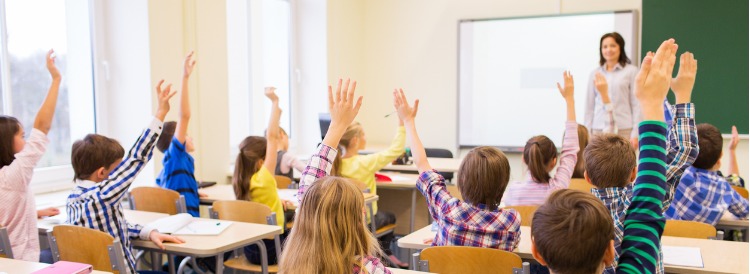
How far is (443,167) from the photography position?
5316 millimetres

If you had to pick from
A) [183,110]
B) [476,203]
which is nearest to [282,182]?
[183,110]

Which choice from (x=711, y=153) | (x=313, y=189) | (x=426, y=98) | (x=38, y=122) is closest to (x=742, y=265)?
(x=711, y=153)

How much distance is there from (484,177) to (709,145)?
1.65 meters

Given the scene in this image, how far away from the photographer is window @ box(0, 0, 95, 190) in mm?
4090

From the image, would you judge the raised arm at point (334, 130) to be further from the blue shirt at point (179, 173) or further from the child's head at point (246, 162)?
the blue shirt at point (179, 173)

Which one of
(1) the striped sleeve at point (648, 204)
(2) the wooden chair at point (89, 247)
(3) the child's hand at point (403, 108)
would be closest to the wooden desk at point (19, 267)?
(2) the wooden chair at point (89, 247)

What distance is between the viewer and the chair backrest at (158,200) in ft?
12.1

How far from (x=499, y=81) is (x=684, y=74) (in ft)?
17.3

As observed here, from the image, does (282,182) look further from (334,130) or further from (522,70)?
(522,70)

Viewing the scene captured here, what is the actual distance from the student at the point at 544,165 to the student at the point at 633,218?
6.19ft

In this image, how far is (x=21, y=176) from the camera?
2.86m

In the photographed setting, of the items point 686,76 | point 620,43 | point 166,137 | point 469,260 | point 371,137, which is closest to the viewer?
point 686,76

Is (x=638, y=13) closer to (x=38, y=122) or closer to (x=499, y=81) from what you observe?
(x=499, y=81)

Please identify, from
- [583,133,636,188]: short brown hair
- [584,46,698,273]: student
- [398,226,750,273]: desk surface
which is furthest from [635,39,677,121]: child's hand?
[398,226,750,273]: desk surface
